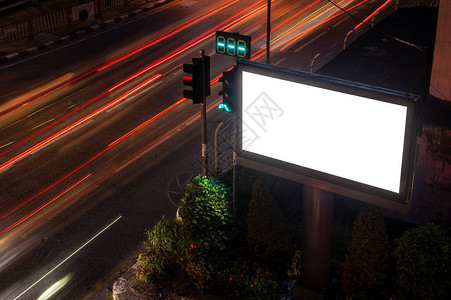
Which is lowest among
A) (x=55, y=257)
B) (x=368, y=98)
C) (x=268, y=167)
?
(x=55, y=257)

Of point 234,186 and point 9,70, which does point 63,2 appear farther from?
point 234,186

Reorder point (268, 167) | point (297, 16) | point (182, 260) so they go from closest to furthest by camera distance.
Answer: point (268, 167) → point (182, 260) → point (297, 16)

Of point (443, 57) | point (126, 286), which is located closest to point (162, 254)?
point (126, 286)

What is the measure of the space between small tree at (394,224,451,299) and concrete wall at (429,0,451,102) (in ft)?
13.4

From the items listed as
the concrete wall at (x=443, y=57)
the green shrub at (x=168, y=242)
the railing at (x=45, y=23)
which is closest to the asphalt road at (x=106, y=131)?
the green shrub at (x=168, y=242)

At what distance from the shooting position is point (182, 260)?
14.6 m

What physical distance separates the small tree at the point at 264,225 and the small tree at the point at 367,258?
5.20 feet

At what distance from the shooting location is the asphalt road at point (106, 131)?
52.9ft

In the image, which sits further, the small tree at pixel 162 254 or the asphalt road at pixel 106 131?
the asphalt road at pixel 106 131

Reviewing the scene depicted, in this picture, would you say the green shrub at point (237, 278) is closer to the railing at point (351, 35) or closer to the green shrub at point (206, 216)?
the green shrub at point (206, 216)

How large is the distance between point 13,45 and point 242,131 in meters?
20.7

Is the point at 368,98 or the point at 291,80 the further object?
the point at 291,80

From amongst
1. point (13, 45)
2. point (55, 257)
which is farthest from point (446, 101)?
point (13, 45)

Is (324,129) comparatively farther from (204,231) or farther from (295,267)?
(204,231)
